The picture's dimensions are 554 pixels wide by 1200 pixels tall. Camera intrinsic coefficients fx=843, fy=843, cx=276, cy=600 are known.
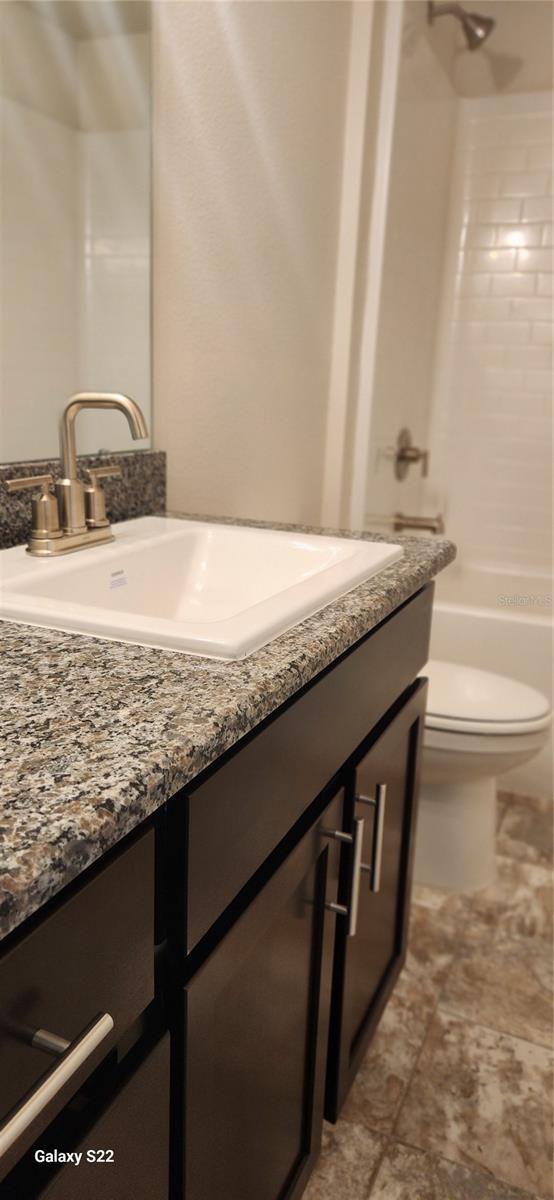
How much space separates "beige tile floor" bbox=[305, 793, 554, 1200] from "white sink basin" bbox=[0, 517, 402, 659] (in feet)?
2.58

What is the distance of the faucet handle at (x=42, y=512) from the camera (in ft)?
3.23

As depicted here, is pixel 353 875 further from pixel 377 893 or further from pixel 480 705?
pixel 480 705

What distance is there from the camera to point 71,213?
3.67ft

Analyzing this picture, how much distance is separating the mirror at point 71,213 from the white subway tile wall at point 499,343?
67.0 inches

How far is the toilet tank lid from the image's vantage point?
→ 5.57 ft

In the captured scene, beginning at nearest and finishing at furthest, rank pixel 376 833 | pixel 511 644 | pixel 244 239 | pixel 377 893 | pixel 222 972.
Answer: pixel 222 972 → pixel 376 833 → pixel 377 893 → pixel 244 239 → pixel 511 644

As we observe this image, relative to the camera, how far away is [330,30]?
1737mm

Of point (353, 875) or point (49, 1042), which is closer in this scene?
point (49, 1042)

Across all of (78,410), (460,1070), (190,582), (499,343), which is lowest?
(460,1070)

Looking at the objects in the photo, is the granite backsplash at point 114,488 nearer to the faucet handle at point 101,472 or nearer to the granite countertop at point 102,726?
the faucet handle at point 101,472

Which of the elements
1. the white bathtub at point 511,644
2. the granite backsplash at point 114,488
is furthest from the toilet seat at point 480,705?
the granite backsplash at point 114,488

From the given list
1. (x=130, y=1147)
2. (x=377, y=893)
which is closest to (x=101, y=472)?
(x=377, y=893)

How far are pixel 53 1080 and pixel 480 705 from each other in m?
1.46
